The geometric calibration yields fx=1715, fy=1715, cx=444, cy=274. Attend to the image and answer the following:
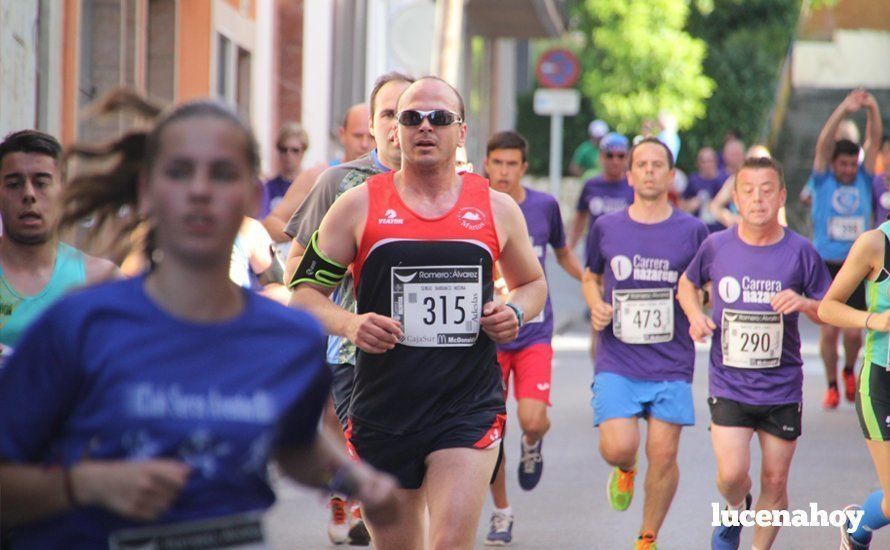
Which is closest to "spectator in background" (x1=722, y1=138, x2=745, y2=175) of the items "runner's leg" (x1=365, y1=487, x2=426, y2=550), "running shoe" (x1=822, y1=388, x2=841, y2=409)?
"running shoe" (x1=822, y1=388, x2=841, y2=409)

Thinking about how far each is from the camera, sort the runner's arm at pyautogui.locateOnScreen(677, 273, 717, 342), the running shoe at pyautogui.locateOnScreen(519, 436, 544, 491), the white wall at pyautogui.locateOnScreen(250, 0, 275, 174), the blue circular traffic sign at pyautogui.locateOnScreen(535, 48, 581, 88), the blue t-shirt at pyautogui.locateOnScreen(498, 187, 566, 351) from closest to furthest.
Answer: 1. the runner's arm at pyautogui.locateOnScreen(677, 273, 717, 342)
2. the running shoe at pyautogui.locateOnScreen(519, 436, 544, 491)
3. the blue t-shirt at pyautogui.locateOnScreen(498, 187, 566, 351)
4. the white wall at pyautogui.locateOnScreen(250, 0, 275, 174)
5. the blue circular traffic sign at pyautogui.locateOnScreen(535, 48, 581, 88)

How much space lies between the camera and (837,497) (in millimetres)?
9539

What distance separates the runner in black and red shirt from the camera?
553cm

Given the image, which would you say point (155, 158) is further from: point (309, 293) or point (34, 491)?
point (309, 293)

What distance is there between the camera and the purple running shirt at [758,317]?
300 inches

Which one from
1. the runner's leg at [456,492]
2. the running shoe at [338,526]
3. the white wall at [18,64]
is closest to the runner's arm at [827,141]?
the running shoe at [338,526]

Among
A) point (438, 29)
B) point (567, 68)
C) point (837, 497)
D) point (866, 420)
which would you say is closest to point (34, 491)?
point (866, 420)

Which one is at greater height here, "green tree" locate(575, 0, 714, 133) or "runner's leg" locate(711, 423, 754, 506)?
"green tree" locate(575, 0, 714, 133)

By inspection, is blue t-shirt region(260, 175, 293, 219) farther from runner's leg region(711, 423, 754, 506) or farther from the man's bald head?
the man's bald head

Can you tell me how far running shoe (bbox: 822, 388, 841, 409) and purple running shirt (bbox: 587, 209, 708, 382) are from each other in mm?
5174

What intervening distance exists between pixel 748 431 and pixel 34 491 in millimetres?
5041

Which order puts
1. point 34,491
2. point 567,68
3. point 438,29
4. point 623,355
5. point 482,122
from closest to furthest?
point 34,491, point 623,355, point 438,29, point 567,68, point 482,122

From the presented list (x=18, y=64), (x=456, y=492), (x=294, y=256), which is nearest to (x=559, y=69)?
(x=18, y=64)

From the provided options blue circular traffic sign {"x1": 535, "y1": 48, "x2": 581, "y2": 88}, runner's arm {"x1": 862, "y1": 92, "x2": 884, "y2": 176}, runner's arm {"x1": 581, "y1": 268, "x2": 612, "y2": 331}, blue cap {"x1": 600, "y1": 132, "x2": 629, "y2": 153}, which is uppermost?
blue circular traffic sign {"x1": 535, "y1": 48, "x2": 581, "y2": 88}
